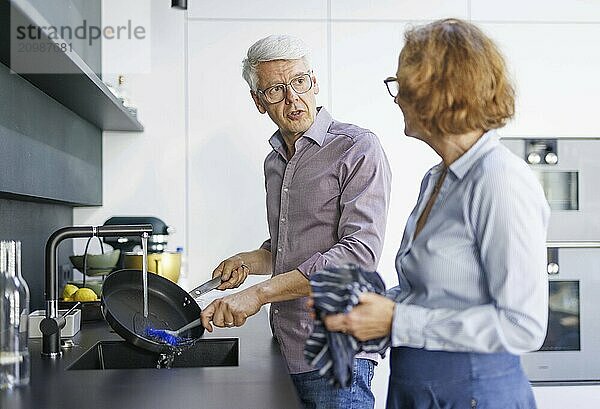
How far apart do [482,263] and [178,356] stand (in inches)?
43.0

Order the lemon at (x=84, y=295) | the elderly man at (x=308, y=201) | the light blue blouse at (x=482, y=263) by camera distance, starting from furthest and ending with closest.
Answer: the lemon at (x=84, y=295) < the elderly man at (x=308, y=201) < the light blue blouse at (x=482, y=263)

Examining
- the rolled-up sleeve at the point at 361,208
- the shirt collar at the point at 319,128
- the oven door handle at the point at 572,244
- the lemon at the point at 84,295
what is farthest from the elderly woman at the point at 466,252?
the oven door handle at the point at 572,244

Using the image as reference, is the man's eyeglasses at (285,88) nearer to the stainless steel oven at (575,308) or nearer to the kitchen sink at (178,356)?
the kitchen sink at (178,356)

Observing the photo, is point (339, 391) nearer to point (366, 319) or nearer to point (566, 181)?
point (366, 319)

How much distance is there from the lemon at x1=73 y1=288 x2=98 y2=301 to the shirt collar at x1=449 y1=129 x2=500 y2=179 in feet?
5.03

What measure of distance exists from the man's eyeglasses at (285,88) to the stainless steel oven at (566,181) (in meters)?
1.70

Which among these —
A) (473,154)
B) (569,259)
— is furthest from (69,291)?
(569,259)

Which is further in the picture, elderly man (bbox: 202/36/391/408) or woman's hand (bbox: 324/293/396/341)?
elderly man (bbox: 202/36/391/408)

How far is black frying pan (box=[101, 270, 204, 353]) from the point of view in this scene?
2180 millimetres

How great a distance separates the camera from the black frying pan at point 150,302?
2.18 m

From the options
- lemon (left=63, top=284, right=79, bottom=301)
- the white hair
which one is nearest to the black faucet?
the white hair

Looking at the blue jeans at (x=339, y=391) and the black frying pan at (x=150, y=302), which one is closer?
the blue jeans at (x=339, y=391)

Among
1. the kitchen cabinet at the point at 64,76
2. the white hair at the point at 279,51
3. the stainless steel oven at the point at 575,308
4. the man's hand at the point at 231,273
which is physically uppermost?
the white hair at the point at 279,51

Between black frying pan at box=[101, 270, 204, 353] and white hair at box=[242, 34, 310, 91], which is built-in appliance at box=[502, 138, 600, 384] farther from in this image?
black frying pan at box=[101, 270, 204, 353]
